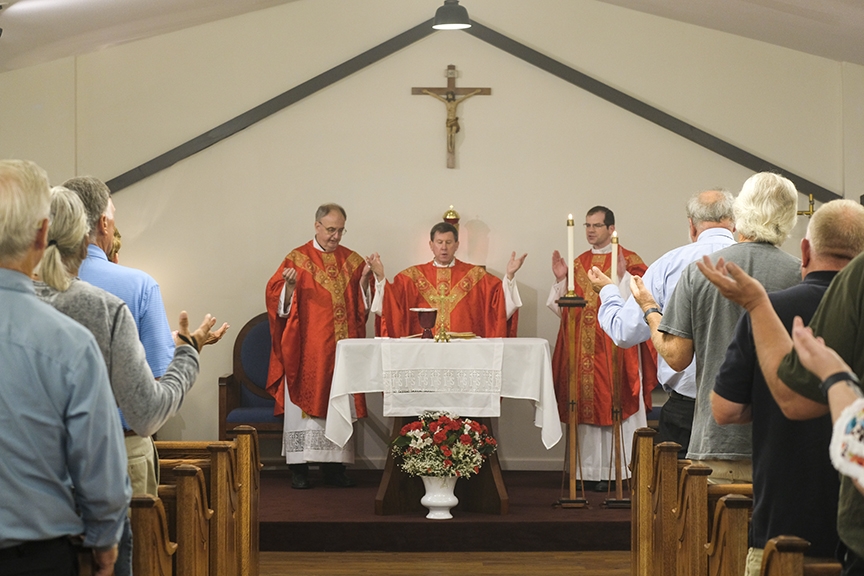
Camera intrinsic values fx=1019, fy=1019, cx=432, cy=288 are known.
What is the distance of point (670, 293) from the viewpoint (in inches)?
148

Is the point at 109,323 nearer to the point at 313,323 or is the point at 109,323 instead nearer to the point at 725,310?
the point at 725,310

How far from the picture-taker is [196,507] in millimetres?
2881

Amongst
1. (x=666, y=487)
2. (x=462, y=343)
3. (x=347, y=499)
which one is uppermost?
(x=462, y=343)

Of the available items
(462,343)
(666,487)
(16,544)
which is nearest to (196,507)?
(16,544)

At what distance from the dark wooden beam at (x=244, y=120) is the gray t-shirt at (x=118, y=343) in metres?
5.18

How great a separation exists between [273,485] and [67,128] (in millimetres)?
2970

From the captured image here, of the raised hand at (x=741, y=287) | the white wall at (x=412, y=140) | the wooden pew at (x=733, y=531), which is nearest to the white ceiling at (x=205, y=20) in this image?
the white wall at (x=412, y=140)

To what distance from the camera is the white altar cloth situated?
552 centimetres

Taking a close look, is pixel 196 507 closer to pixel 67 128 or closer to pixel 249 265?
pixel 249 265

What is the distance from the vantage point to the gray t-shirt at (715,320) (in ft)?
9.37

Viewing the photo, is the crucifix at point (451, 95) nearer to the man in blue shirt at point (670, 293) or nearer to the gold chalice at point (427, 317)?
the gold chalice at point (427, 317)

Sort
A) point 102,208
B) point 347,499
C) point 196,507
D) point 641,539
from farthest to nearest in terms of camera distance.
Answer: point 347,499, point 641,539, point 196,507, point 102,208

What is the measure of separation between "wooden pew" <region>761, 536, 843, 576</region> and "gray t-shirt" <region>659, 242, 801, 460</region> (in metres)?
0.90

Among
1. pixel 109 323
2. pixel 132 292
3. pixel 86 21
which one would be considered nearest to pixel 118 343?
pixel 109 323
